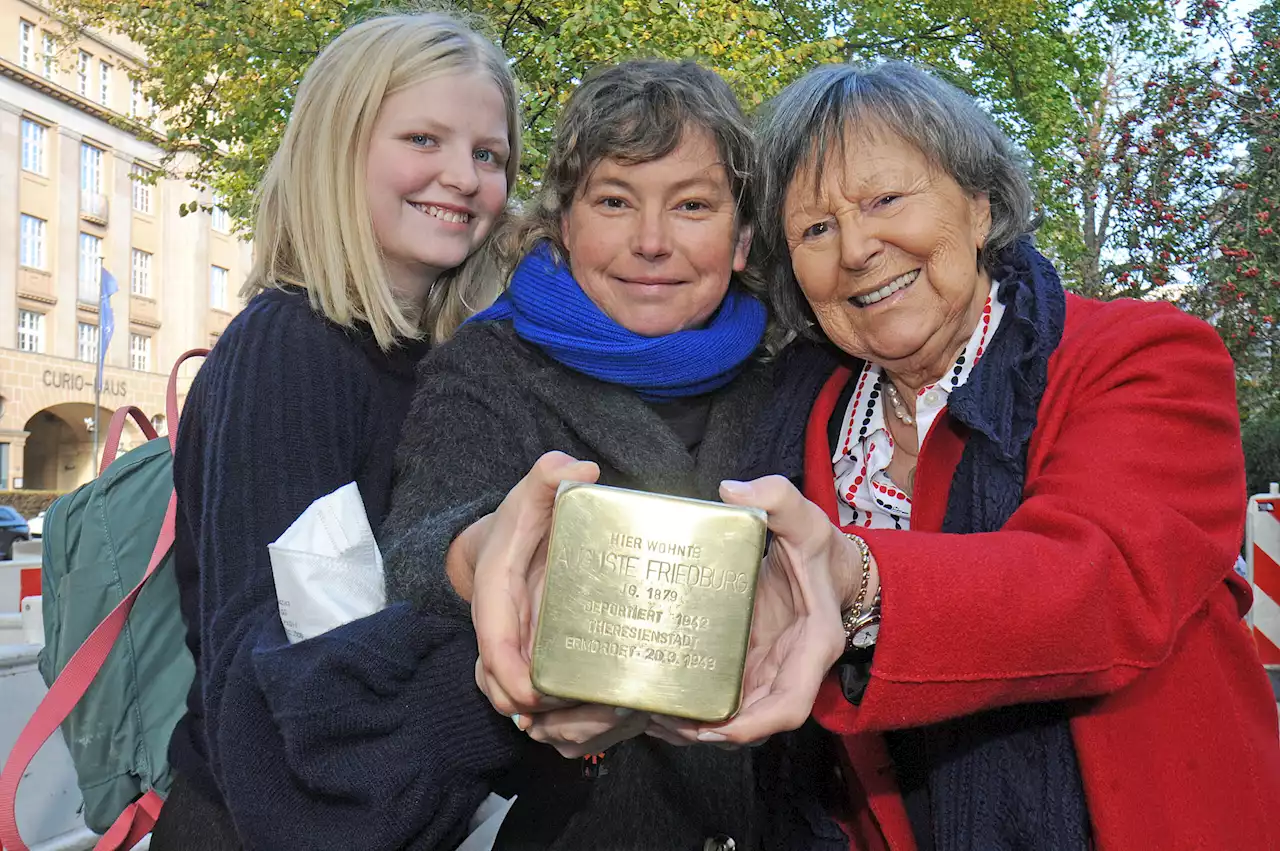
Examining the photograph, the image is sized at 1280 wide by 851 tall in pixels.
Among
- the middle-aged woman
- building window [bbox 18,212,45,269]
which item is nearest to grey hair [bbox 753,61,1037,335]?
the middle-aged woman

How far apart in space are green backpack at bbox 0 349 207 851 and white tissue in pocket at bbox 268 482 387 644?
17.9 inches

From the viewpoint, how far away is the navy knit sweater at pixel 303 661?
154 centimetres

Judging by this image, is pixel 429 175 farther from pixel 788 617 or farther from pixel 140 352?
pixel 140 352

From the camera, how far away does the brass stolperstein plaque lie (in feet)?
3.92

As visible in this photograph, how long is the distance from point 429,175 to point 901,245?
956 millimetres

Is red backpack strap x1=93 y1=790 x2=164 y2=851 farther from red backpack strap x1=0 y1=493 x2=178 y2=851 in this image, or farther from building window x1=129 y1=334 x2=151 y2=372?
building window x1=129 y1=334 x2=151 y2=372

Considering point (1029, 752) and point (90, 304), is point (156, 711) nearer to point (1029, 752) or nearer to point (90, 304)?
point (1029, 752)

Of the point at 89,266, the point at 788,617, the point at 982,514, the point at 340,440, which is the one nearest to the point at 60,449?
the point at 89,266

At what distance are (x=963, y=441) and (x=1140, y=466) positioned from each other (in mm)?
342

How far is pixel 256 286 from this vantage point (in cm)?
218

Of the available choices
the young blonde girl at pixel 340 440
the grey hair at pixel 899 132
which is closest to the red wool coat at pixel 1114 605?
the grey hair at pixel 899 132

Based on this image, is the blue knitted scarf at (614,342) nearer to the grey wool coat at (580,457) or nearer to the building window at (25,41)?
the grey wool coat at (580,457)

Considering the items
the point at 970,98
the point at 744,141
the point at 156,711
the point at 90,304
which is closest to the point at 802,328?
the point at 744,141

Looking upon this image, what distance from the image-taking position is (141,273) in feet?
116
